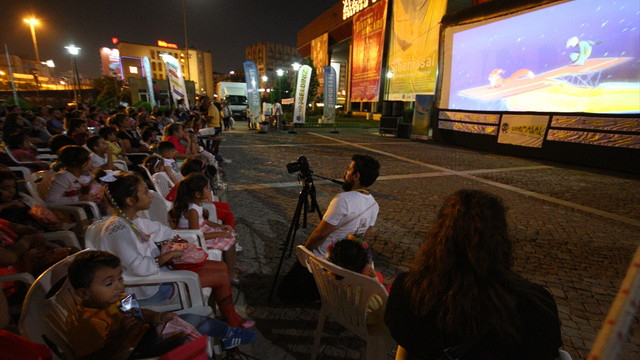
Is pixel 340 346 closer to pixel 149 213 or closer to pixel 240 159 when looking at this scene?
pixel 149 213

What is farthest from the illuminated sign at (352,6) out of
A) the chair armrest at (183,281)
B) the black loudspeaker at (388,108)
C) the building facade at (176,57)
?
the building facade at (176,57)

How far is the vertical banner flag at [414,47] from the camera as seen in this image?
49.5ft

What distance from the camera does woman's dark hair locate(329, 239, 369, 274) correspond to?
189 cm

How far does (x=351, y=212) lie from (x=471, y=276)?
131 centimetres

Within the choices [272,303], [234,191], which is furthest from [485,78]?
[272,303]

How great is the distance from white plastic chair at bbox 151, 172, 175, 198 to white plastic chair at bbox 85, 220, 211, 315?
194 centimetres

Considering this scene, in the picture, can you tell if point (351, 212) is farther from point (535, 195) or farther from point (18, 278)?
point (535, 195)

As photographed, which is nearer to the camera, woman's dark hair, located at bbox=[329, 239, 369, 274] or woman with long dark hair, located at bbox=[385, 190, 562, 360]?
woman with long dark hair, located at bbox=[385, 190, 562, 360]

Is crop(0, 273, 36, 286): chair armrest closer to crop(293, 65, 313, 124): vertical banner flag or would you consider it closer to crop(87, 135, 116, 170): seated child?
crop(87, 135, 116, 170): seated child

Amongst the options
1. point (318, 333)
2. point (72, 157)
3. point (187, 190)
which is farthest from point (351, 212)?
point (72, 157)

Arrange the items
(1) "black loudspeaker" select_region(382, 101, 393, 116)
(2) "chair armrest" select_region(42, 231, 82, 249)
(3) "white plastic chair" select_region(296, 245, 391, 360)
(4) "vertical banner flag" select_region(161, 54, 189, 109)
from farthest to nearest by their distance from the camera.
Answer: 1. (1) "black loudspeaker" select_region(382, 101, 393, 116)
2. (4) "vertical banner flag" select_region(161, 54, 189, 109)
3. (2) "chair armrest" select_region(42, 231, 82, 249)
4. (3) "white plastic chair" select_region(296, 245, 391, 360)

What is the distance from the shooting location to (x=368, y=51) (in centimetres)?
2228

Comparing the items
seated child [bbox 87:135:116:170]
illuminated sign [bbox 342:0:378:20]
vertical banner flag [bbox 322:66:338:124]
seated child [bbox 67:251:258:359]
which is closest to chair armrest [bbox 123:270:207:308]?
seated child [bbox 67:251:258:359]

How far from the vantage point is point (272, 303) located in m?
2.79
